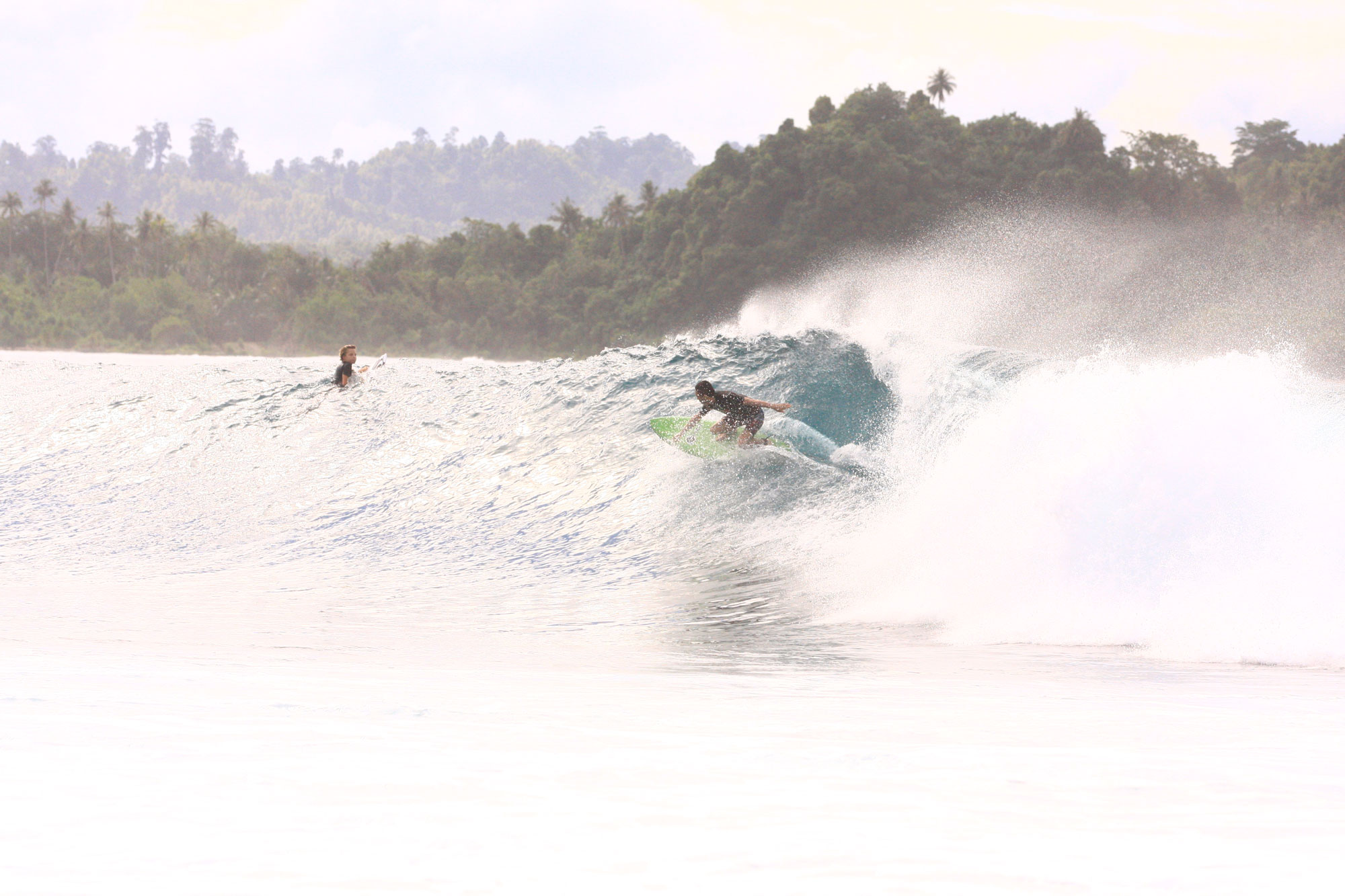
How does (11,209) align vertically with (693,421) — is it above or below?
above

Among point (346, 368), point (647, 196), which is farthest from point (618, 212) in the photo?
point (346, 368)

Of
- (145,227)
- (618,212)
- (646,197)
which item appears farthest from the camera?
(145,227)

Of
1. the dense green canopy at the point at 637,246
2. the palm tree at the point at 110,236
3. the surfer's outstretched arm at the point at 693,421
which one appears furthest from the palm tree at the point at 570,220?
the surfer's outstretched arm at the point at 693,421

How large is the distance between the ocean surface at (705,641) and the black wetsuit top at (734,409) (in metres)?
0.66

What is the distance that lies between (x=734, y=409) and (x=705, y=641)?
6.32 m

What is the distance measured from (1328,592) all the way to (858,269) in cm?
5254

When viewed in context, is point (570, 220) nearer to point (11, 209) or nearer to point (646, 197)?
point (646, 197)

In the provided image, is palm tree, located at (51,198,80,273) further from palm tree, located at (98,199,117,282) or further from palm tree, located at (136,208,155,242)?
palm tree, located at (136,208,155,242)

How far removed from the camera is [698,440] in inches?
554

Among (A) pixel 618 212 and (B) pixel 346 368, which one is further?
(A) pixel 618 212

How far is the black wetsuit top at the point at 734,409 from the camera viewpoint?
13758 millimetres

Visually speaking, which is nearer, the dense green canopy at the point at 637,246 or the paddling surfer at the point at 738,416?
the paddling surfer at the point at 738,416

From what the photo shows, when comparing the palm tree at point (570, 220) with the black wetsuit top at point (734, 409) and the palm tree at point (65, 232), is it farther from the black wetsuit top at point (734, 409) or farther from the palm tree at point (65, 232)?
the black wetsuit top at point (734, 409)

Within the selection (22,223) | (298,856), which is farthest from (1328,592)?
(22,223)
